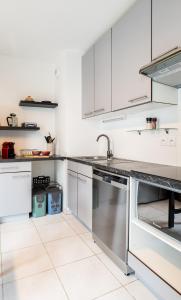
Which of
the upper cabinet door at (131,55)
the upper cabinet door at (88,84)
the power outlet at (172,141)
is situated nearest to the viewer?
the upper cabinet door at (131,55)

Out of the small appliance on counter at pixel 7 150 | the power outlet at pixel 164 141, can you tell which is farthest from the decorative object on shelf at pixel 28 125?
the power outlet at pixel 164 141

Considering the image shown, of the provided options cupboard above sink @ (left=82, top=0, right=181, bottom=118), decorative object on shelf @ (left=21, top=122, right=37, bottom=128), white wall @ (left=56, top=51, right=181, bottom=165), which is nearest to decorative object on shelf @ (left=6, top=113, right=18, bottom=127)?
decorative object on shelf @ (left=21, top=122, right=37, bottom=128)

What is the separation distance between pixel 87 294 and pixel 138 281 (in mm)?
420

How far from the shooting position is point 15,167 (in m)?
2.60

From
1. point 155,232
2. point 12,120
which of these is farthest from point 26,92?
point 155,232

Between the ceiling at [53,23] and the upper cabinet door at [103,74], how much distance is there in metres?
0.15

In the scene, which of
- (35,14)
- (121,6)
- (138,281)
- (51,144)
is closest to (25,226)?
(51,144)

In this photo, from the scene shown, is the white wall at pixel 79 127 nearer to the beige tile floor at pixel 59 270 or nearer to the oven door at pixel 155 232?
the oven door at pixel 155 232

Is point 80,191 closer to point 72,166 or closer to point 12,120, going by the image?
point 72,166

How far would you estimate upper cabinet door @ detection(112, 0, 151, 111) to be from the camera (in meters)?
1.69

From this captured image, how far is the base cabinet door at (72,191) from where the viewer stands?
2.57 m

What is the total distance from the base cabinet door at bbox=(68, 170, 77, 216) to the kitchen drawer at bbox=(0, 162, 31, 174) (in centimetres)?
59

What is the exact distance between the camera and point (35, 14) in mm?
2041

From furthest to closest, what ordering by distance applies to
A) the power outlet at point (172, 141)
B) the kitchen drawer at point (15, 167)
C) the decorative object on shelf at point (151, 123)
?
the kitchen drawer at point (15, 167), the decorative object on shelf at point (151, 123), the power outlet at point (172, 141)
